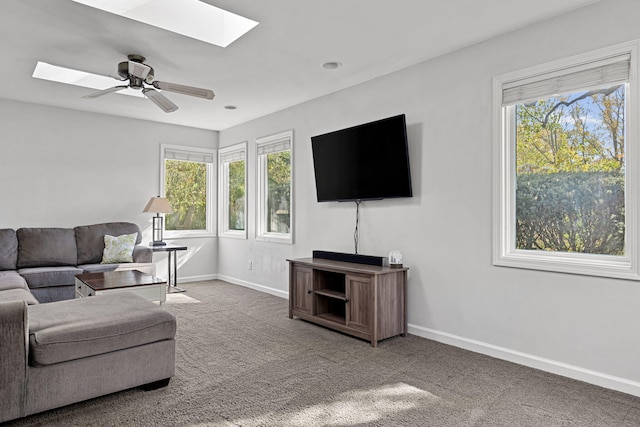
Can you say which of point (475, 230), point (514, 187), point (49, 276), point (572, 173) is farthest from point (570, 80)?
point (49, 276)

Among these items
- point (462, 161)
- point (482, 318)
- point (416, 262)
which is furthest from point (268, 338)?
point (462, 161)

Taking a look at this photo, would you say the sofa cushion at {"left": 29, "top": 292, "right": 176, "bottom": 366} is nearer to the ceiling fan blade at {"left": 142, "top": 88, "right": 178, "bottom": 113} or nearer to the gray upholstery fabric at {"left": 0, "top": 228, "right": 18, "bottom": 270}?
the ceiling fan blade at {"left": 142, "top": 88, "right": 178, "bottom": 113}

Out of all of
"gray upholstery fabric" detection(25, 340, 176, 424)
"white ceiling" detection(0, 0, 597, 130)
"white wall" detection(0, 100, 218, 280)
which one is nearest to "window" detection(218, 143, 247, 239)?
"white wall" detection(0, 100, 218, 280)

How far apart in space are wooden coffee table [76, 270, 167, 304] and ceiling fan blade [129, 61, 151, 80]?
5.87 ft

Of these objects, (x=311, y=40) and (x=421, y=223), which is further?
(x=421, y=223)

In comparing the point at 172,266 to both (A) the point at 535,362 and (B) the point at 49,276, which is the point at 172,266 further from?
(A) the point at 535,362

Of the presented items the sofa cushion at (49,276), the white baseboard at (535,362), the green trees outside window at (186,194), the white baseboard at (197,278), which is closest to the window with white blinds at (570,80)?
the white baseboard at (535,362)

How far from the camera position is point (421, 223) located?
3.60 m

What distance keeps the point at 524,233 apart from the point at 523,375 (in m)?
1.02

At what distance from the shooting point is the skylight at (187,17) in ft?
9.04

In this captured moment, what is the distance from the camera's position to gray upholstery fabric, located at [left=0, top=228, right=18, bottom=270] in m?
4.40

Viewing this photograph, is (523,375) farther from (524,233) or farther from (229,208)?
(229,208)

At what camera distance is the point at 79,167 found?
5348 mm

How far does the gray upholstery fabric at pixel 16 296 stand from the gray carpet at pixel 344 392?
1052 mm
